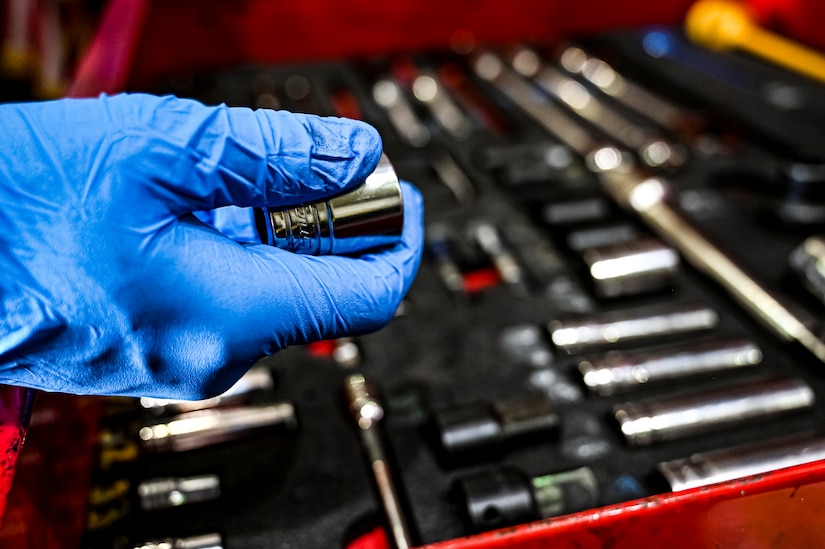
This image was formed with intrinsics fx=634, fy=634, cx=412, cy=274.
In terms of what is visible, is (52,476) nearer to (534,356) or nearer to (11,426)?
(11,426)

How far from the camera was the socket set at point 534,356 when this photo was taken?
0.94 m

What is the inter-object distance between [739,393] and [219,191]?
36.3 inches

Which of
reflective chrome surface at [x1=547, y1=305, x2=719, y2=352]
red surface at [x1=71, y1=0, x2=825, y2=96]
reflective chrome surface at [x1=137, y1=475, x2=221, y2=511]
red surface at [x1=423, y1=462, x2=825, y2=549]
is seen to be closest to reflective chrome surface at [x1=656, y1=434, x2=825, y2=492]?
red surface at [x1=423, y1=462, x2=825, y2=549]

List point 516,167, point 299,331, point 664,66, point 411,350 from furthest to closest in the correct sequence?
1. point 664,66
2. point 516,167
3. point 411,350
4. point 299,331

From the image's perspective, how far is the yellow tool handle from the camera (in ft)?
6.62

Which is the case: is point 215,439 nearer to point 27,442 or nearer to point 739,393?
point 27,442

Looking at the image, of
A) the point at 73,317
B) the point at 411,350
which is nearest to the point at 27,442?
the point at 73,317

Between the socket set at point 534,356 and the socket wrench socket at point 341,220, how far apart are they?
36 centimetres

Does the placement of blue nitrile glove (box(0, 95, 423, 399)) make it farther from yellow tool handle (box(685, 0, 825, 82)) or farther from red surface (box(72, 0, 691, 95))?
yellow tool handle (box(685, 0, 825, 82))

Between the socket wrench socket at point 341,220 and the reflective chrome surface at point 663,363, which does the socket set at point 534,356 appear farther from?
the socket wrench socket at point 341,220

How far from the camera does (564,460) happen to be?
3.35 ft

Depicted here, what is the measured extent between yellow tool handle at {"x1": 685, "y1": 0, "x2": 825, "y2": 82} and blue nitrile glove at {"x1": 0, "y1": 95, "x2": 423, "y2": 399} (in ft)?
6.06

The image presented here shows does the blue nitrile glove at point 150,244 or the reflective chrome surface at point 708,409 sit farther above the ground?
the blue nitrile glove at point 150,244

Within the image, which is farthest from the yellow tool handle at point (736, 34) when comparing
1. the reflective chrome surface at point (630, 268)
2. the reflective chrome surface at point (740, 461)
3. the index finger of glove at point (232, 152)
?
the index finger of glove at point (232, 152)
